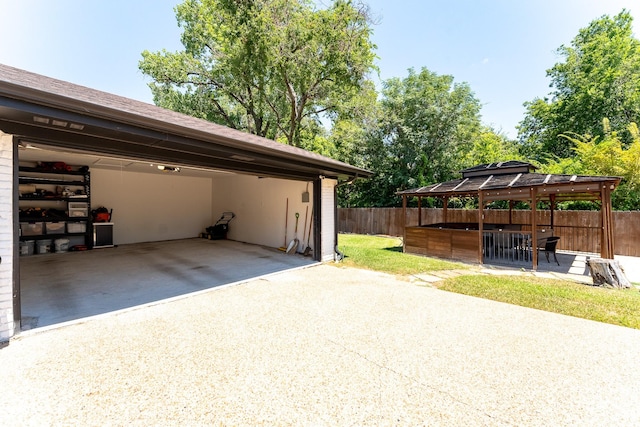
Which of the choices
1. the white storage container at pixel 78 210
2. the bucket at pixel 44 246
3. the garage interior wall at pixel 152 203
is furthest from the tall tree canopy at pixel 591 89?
the bucket at pixel 44 246

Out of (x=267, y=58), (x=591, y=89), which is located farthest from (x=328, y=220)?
(x=591, y=89)

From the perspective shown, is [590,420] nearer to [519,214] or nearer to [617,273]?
[617,273]

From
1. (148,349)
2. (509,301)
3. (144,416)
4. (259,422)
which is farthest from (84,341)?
(509,301)

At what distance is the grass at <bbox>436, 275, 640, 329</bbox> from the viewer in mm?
3895

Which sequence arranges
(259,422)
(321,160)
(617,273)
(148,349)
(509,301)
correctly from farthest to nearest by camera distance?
(321,160), (617,273), (509,301), (148,349), (259,422)

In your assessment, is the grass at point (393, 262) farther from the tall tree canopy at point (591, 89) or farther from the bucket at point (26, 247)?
the tall tree canopy at point (591, 89)

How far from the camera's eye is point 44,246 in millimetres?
8117

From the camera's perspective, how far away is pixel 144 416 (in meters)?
1.94

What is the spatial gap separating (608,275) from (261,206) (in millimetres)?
8961

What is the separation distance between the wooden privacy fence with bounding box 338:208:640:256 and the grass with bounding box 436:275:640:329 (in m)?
3.75

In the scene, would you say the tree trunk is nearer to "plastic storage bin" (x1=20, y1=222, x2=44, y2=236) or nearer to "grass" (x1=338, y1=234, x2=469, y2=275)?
"grass" (x1=338, y1=234, x2=469, y2=275)

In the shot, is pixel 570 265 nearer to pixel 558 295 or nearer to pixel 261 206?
pixel 558 295

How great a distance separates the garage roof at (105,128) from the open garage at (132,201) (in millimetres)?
15

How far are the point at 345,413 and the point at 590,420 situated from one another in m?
1.72
